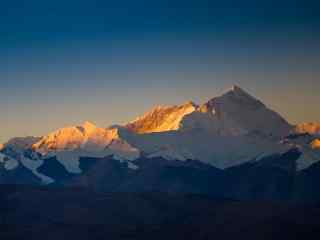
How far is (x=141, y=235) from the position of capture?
174000 mm

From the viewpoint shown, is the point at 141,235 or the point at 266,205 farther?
the point at 266,205

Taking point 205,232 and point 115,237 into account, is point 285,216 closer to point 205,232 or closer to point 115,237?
point 205,232

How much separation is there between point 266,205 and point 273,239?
119 ft

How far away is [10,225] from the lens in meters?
188

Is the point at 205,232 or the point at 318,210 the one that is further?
the point at 318,210

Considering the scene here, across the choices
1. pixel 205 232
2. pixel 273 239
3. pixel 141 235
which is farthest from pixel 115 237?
pixel 273 239

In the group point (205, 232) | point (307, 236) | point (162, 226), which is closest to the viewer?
point (307, 236)

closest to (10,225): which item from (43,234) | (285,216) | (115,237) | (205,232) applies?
(43,234)

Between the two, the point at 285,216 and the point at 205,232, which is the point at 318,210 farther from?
the point at 205,232

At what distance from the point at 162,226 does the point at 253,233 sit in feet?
82.5

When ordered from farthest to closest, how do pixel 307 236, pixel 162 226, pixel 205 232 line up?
pixel 162 226 < pixel 205 232 < pixel 307 236

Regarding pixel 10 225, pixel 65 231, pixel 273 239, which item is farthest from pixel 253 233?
pixel 10 225

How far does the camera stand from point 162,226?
184250mm

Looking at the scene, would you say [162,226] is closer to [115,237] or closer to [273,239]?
[115,237]
